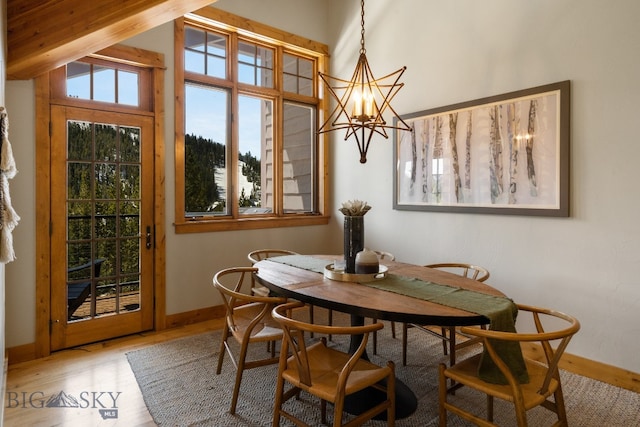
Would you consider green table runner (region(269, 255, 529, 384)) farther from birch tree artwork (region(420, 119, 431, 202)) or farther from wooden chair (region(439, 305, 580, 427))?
birch tree artwork (region(420, 119, 431, 202))

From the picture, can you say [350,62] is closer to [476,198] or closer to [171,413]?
[476,198]

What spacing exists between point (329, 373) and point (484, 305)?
83cm

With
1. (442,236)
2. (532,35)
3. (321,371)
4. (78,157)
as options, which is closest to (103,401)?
(321,371)

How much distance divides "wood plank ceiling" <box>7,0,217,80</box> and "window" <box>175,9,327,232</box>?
4.35 ft

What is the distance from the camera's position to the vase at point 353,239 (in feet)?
8.45

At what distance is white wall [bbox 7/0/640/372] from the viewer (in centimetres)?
273

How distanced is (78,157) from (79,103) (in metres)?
0.45

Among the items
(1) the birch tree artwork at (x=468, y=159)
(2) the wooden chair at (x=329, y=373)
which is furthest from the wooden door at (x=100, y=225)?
(1) the birch tree artwork at (x=468, y=159)

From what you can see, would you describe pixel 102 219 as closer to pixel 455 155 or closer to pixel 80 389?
pixel 80 389

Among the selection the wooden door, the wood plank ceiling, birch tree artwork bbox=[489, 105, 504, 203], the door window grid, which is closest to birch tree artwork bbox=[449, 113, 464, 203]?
birch tree artwork bbox=[489, 105, 504, 203]

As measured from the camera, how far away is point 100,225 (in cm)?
345

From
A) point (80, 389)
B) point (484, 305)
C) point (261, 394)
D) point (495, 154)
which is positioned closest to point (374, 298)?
point (484, 305)

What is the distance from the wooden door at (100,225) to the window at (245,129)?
14.9 inches

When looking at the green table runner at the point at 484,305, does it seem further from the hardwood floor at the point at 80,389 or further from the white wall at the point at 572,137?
the hardwood floor at the point at 80,389
